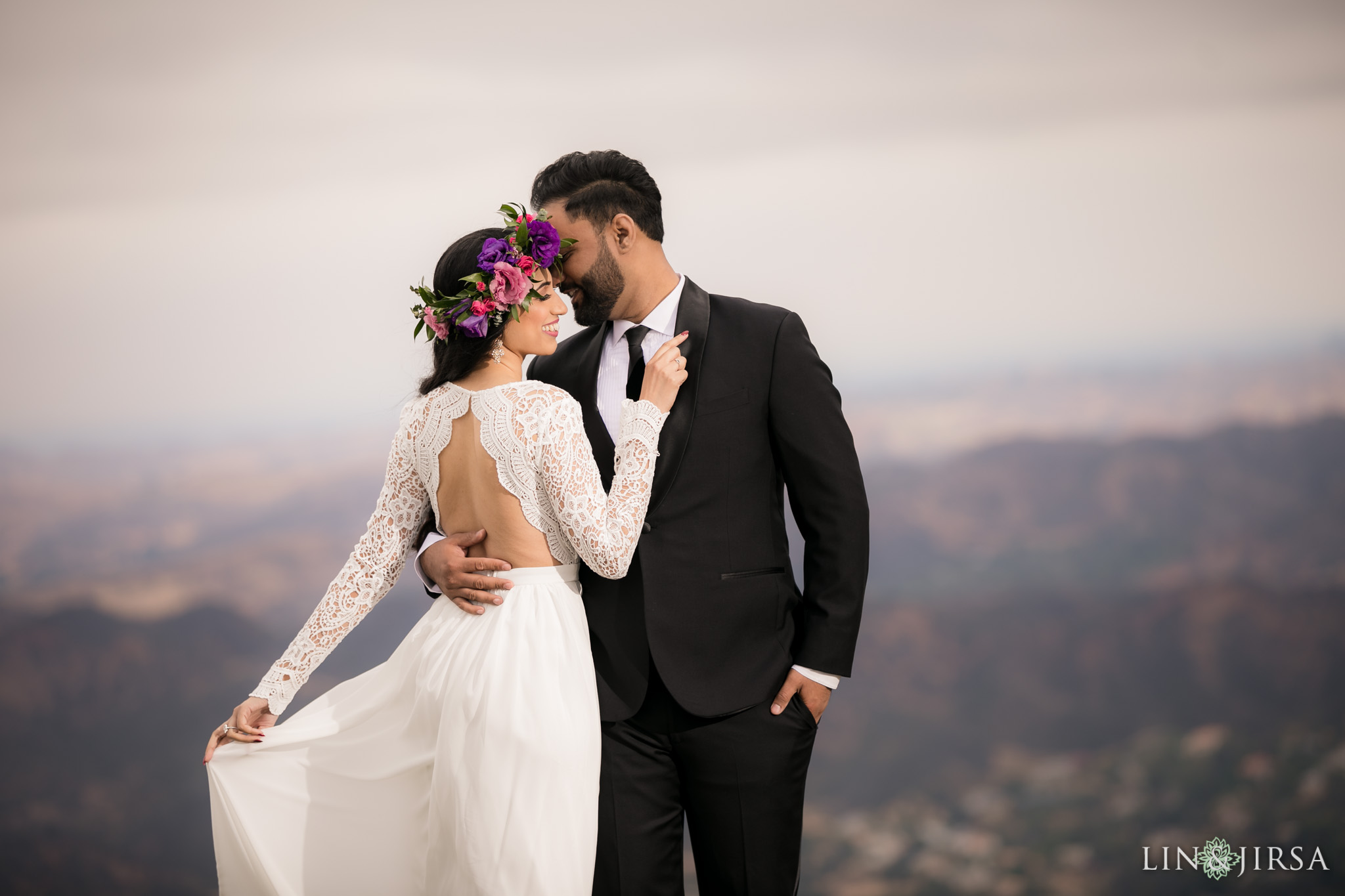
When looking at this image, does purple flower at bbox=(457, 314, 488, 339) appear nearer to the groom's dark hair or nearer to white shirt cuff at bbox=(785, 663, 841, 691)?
the groom's dark hair

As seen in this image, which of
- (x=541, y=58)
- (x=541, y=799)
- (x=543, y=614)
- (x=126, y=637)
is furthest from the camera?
(x=126, y=637)

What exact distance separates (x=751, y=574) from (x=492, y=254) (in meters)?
0.78

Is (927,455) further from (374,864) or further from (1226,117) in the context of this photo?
(374,864)

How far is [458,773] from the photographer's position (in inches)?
69.6

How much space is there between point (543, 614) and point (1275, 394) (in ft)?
10.4

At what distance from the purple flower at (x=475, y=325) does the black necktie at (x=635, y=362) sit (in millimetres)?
329

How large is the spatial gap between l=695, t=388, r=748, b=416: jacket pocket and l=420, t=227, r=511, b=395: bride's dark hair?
1.34ft

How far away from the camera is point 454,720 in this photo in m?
1.78

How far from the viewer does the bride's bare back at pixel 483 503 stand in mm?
1871

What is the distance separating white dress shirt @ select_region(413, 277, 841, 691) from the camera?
2.10 metres

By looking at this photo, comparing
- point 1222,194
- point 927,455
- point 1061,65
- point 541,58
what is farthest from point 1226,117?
point 541,58

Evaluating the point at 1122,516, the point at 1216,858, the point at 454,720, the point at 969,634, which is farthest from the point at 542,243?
the point at 1216,858
